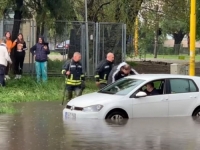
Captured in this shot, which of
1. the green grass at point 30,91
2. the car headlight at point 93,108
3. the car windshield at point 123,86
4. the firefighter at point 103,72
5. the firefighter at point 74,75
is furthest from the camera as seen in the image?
the green grass at point 30,91

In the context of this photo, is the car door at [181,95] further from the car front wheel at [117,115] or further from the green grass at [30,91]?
the green grass at [30,91]

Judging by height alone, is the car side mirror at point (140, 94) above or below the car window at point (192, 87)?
below

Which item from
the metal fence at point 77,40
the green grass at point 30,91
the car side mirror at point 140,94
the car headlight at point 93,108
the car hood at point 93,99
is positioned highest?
the metal fence at point 77,40

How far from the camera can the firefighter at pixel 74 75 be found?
19500 mm

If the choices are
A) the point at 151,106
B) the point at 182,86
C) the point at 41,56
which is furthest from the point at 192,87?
the point at 41,56

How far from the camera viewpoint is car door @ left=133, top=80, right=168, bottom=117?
1597 cm

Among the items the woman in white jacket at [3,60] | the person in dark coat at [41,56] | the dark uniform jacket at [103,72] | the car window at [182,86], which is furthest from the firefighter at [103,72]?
the person in dark coat at [41,56]

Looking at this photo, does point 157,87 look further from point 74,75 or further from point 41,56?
point 41,56

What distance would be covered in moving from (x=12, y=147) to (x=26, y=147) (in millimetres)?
241

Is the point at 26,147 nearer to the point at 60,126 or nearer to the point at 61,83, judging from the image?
the point at 60,126

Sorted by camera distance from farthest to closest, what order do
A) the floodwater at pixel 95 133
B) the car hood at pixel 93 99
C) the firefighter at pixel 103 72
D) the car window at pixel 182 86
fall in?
1. the firefighter at pixel 103 72
2. the car window at pixel 182 86
3. the car hood at pixel 93 99
4. the floodwater at pixel 95 133

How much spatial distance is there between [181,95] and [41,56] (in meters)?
9.55

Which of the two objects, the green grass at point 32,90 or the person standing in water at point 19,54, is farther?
the person standing in water at point 19,54

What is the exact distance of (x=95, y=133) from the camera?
1327 cm
